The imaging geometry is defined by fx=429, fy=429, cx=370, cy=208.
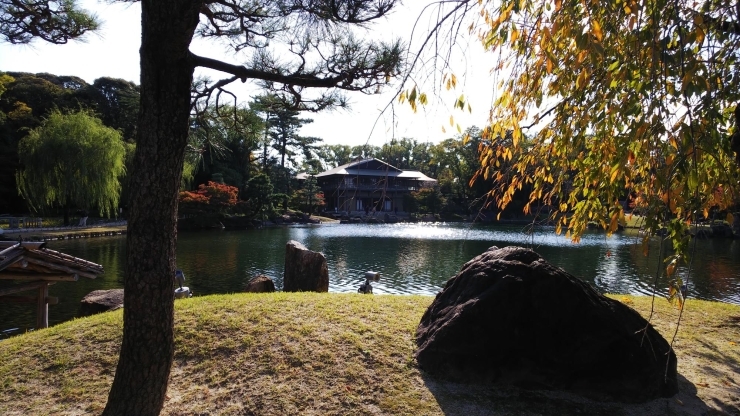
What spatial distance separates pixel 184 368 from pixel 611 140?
3.35 meters

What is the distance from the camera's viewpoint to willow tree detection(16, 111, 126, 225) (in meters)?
17.6

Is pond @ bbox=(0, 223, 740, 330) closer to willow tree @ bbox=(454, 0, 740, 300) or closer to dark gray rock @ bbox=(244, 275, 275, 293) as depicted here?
dark gray rock @ bbox=(244, 275, 275, 293)

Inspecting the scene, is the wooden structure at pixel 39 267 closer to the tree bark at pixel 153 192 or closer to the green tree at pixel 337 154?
the tree bark at pixel 153 192

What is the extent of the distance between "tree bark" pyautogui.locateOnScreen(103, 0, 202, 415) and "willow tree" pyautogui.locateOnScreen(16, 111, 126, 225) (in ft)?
63.0

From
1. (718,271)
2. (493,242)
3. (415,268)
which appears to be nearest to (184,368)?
(415,268)

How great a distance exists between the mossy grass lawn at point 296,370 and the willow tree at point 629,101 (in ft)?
4.43

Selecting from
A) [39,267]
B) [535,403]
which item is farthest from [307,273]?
[535,403]

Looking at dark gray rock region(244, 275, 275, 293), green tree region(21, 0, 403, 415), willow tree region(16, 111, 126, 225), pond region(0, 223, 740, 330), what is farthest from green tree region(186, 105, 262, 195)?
willow tree region(16, 111, 126, 225)

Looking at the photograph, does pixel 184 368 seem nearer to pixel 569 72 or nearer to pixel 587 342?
pixel 587 342

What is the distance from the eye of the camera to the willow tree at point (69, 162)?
693 inches

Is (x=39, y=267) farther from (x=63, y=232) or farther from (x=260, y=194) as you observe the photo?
(x=260, y=194)

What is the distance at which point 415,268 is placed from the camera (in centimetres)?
1276

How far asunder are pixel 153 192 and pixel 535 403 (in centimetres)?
270

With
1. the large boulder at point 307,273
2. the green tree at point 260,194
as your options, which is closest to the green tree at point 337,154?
the green tree at point 260,194
